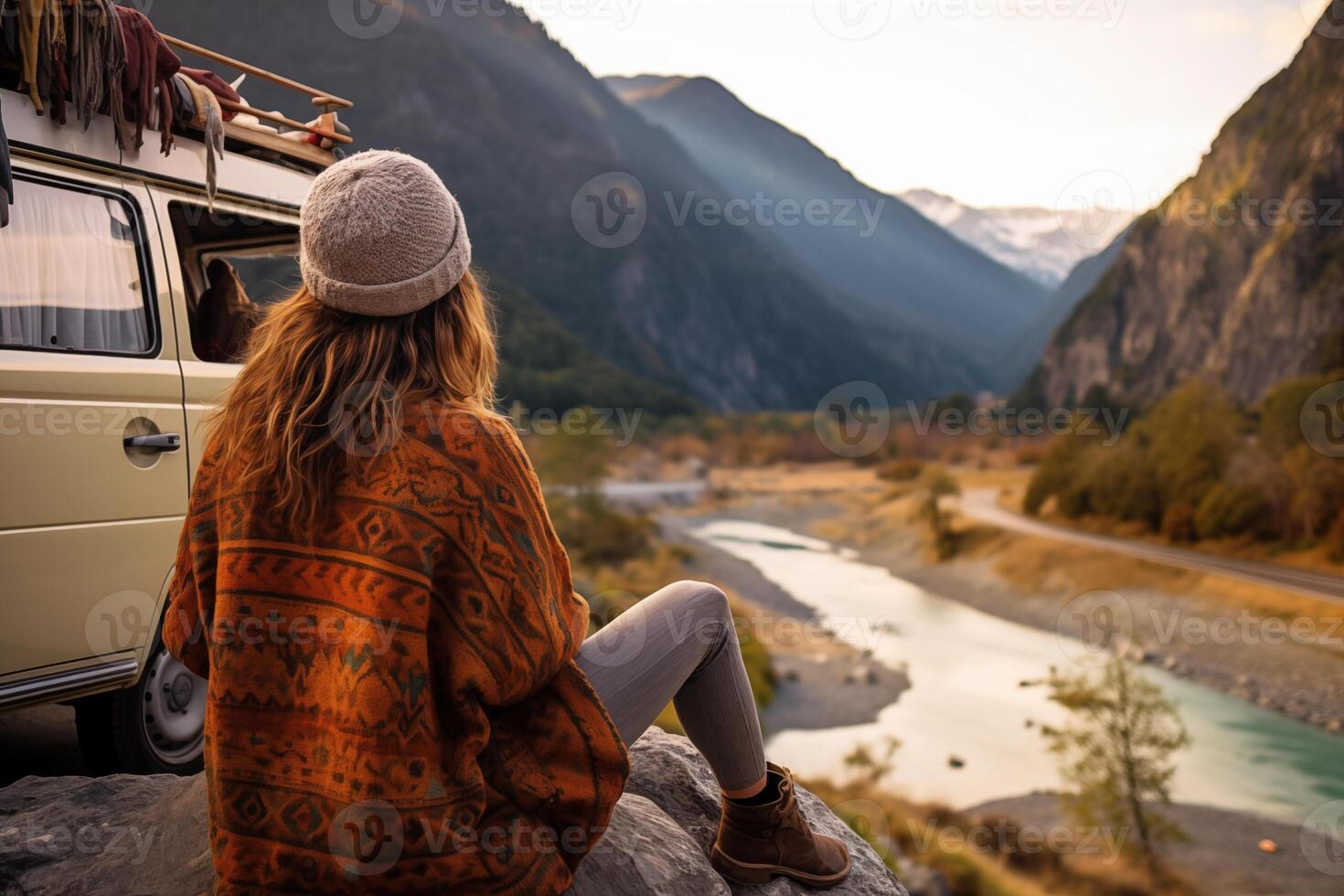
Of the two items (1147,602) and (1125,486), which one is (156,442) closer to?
(1147,602)

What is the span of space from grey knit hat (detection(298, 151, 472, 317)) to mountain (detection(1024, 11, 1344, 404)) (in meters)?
48.0

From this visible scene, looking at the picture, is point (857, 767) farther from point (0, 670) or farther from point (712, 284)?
point (712, 284)

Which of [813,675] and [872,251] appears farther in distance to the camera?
[872,251]

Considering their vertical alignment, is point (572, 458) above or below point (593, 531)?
above

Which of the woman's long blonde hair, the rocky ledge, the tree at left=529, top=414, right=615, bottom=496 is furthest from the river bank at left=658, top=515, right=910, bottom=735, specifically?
the woman's long blonde hair

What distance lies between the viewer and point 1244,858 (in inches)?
734

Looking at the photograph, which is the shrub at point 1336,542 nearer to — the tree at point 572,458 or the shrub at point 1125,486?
the shrub at point 1125,486

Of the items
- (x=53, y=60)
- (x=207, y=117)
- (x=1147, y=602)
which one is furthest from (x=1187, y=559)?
(x=53, y=60)

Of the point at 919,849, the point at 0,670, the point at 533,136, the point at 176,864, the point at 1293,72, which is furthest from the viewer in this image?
the point at 533,136

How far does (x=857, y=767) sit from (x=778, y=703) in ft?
14.0

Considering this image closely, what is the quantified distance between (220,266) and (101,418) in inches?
50.2

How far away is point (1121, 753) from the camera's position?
21641 millimetres

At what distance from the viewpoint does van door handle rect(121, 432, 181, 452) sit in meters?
3.00

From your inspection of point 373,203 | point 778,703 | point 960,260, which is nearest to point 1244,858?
point 778,703
